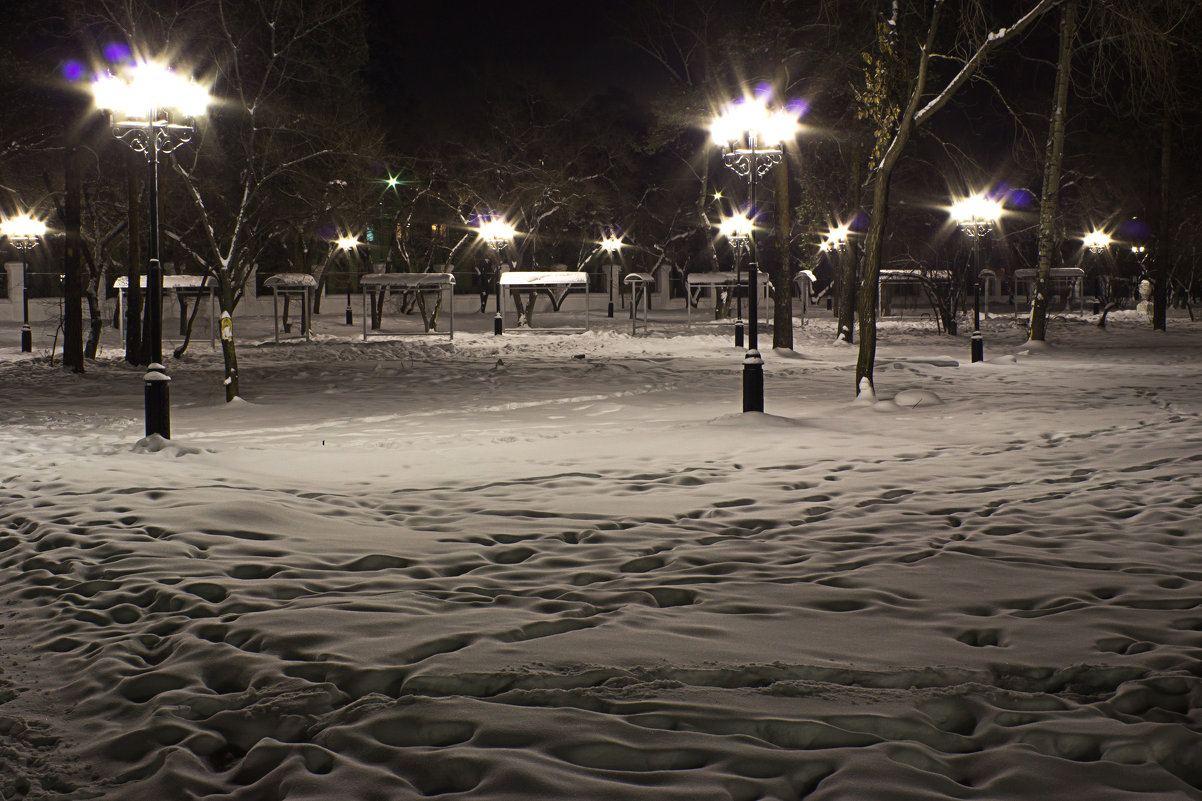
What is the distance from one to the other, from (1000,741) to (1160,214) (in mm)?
40126

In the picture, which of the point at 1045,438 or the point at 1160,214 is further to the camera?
the point at 1160,214

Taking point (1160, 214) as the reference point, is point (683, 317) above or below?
below

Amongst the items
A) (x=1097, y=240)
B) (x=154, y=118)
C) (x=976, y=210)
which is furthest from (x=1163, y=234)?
(x=154, y=118)

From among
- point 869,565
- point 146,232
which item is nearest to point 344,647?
point 869,565

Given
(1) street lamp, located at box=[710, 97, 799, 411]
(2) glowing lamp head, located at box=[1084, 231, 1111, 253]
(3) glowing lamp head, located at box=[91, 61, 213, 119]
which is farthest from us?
(2) glowing lamp head, located at box=[1084, 231, 1111, 253]

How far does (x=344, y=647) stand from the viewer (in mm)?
5137

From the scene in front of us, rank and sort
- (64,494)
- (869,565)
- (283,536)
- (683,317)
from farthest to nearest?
(683,317), (64,494), (283,536), (869,565)

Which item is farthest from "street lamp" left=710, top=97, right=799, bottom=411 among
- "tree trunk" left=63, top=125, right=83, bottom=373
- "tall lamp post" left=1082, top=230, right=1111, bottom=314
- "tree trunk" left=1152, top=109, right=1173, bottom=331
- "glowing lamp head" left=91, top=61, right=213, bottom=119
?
"tall lamp post" left=1082, top=230, right=1111, bottom=314

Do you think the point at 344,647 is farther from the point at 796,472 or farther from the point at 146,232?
the point at 146,232

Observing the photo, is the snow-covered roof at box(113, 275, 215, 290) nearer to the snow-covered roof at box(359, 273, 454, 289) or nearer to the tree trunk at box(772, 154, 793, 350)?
the snow-covered roof at box(359, 273, 454, 289)

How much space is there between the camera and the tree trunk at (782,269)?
89.6 ft

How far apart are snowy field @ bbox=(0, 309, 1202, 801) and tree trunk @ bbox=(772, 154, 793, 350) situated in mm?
14654

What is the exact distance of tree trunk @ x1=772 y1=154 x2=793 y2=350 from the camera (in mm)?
27312

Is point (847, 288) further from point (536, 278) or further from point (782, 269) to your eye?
point (536, 278)
